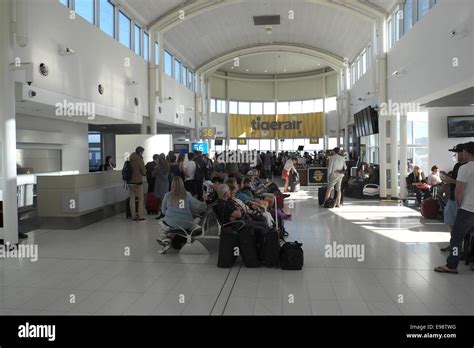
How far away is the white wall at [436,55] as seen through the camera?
24.1 ft

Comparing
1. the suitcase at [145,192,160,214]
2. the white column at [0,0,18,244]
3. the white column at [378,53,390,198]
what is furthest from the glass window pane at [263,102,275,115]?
the white column at [0,0,18,244]

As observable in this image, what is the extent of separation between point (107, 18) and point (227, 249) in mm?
9517

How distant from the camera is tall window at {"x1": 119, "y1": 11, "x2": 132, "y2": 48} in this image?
42.5ft

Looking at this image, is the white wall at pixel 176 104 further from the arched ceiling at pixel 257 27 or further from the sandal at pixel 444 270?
the sandal at pixel 444 270

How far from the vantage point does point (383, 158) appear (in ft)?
43.4

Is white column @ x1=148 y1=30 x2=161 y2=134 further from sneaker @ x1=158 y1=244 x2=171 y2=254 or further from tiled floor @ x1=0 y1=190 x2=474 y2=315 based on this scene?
sneaker @ x1=158 y1=244 x2=171 y2=254

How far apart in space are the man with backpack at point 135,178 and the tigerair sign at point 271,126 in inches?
825

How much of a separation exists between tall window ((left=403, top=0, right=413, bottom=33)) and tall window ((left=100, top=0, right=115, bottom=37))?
871 cm

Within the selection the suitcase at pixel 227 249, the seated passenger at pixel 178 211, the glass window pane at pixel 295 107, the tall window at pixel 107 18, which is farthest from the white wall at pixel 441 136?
the glass window pane at pixel 295 107

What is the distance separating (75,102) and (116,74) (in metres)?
2.87

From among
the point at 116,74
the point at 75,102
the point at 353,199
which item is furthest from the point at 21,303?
the point at 353,199

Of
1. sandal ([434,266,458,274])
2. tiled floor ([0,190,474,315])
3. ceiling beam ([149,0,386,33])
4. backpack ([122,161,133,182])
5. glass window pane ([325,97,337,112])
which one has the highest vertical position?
ceiling beam ([149,0,386,33])
